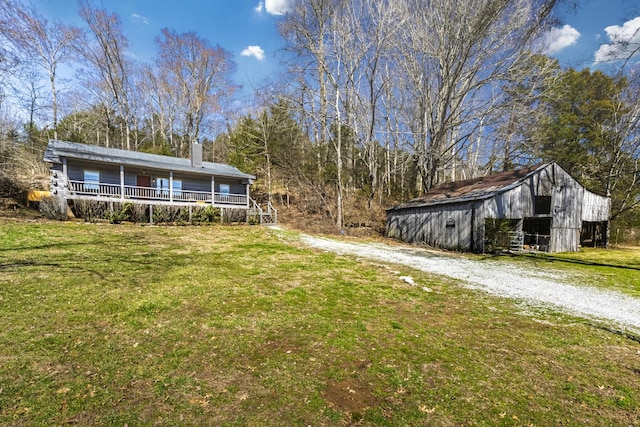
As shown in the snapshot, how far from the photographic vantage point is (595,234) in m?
19.7

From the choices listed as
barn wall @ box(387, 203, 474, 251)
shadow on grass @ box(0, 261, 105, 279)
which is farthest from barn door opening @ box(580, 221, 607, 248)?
shadow on grass @ box(0, 261, 105, 279)

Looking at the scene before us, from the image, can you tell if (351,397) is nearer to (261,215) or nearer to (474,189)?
(474,189)

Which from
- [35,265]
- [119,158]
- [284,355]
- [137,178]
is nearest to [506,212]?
[284,355]

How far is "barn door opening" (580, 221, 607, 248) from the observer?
18.9m

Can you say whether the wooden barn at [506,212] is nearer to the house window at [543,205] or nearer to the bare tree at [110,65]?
the house window at [543,205]

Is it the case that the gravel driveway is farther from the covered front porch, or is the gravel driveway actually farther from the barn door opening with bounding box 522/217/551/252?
the covered front porch

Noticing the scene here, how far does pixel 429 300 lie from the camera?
5590 mm

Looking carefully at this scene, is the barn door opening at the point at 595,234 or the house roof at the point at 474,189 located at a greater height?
the house roof at the point at 474,189

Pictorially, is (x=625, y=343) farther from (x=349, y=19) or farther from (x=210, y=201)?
(x=349, y=19)

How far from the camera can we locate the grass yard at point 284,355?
2.45 m

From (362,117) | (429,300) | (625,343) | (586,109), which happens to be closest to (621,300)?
(625,343)

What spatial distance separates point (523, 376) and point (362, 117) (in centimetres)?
2162

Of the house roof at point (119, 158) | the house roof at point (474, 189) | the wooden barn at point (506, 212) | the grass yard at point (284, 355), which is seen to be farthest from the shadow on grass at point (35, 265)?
the house roof at point (474, 189)

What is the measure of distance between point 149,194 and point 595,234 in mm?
30569
